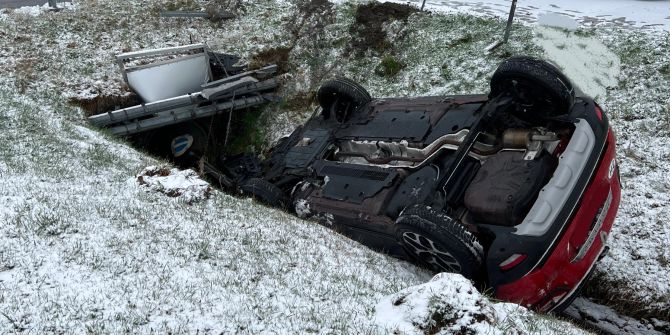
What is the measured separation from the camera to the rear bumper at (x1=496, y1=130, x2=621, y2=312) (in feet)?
13.4

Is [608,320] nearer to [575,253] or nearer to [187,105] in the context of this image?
[575,253]

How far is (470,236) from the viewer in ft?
13.8

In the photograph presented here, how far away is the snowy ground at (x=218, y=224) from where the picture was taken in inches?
129

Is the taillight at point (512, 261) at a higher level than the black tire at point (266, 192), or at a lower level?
higher

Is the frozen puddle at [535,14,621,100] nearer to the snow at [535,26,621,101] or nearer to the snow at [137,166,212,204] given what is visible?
the snow at [535,26,621,101]

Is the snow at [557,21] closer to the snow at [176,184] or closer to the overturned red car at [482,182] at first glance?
the overturned red car at [482,182]

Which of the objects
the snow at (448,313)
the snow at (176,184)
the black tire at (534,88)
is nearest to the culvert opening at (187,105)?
the snow at (176,184)

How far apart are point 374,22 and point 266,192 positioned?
6.28 meters

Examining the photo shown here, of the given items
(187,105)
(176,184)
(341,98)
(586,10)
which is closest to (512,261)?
(176,184)

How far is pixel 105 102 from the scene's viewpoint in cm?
943

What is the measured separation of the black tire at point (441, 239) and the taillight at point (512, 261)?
7.8 inches

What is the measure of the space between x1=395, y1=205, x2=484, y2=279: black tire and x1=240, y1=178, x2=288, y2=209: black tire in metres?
1.94

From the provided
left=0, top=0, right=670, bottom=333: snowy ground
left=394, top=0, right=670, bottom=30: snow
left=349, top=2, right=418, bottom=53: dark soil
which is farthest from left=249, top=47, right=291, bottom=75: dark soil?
left=394, top=0, right=670, bottom=30: snow

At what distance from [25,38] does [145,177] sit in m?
7.65
